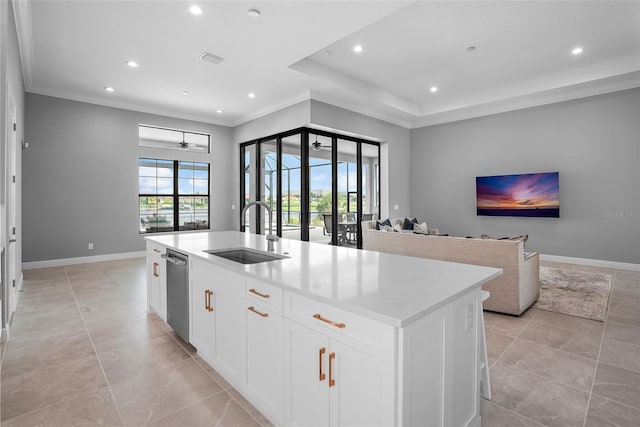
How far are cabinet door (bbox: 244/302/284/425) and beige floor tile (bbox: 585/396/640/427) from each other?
163 centimetres

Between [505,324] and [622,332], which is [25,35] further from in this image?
[622,332]

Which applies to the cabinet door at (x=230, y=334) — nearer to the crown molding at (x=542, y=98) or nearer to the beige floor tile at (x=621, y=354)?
the beige floor tile at (x=621, y=354)

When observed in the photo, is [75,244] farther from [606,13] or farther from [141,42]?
[606,13]

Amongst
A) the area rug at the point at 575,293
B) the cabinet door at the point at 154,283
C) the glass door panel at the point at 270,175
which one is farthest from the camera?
the glass door panel at the point at 270,175

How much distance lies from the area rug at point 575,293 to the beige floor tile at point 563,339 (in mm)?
558

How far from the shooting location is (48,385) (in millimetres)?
2078

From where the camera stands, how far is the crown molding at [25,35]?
10.5 feet

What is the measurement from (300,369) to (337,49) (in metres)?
4.29

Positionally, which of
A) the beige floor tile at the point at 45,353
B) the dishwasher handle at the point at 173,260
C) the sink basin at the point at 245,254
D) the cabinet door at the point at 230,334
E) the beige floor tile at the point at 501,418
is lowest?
the beige floor tile at the point at 501,418

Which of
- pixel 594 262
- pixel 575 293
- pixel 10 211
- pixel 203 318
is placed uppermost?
pixel 10 211

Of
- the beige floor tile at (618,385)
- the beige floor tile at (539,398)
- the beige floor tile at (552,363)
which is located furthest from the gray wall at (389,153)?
the beige floor tile at (618,385)

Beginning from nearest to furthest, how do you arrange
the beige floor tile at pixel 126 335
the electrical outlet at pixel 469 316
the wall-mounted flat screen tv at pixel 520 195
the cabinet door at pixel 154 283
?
the electrical outlet at pixel 469 316
the beige floor tile at pixel 126 335
the cabinet door at pixel 154 283
the wall-mounted flat screen tv at pixel 520 195

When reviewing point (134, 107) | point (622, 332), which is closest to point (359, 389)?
point (622, 332)

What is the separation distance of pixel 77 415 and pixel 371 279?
5.91 feet
